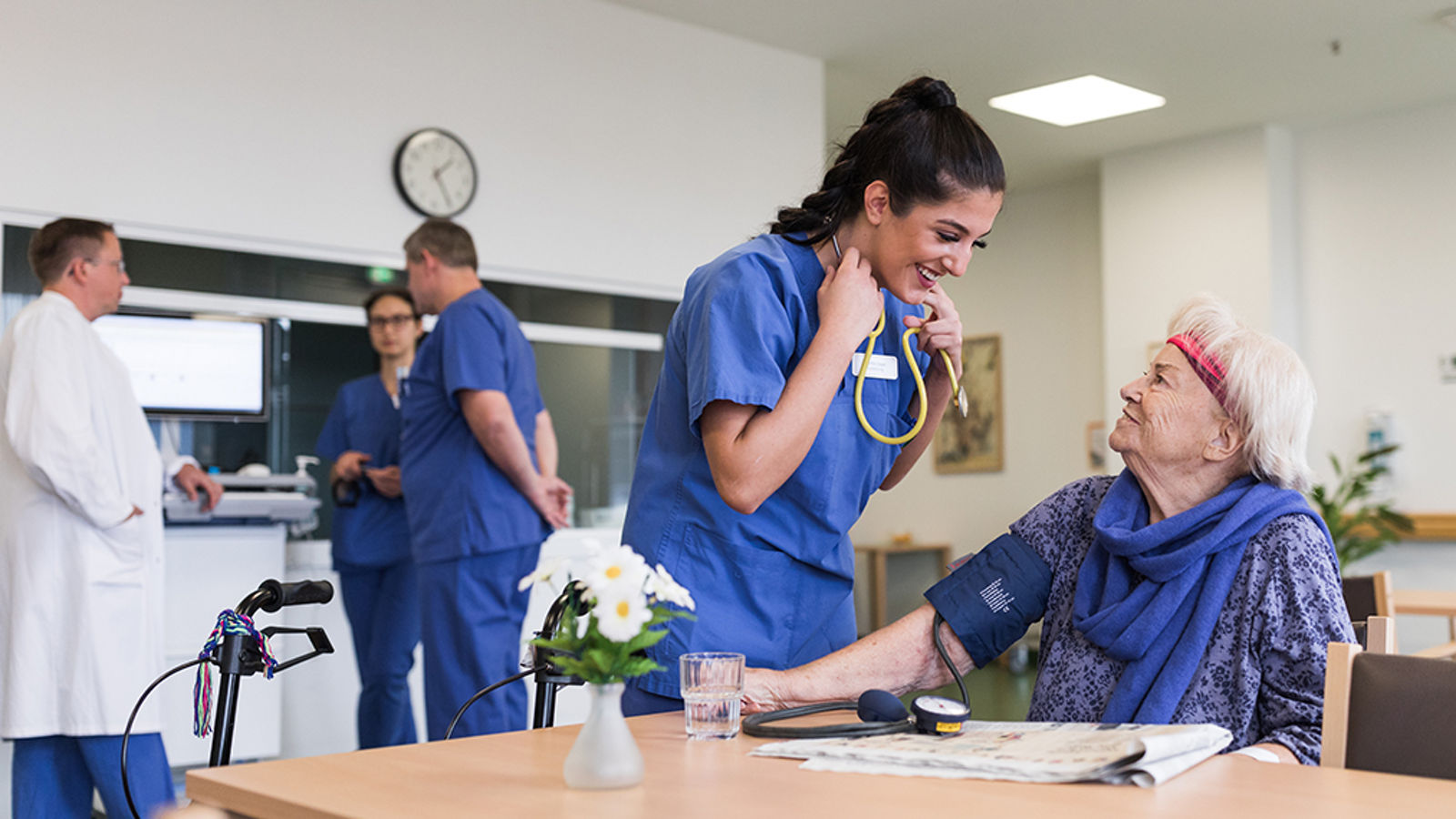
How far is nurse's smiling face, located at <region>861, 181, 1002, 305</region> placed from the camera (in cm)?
171

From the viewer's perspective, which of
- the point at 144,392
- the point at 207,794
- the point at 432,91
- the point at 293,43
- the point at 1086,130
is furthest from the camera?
the point at 1086,130

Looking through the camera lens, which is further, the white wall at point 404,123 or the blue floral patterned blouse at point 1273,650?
the white wall at point 404,123

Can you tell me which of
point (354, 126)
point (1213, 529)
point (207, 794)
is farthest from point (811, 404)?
point (354, 126)

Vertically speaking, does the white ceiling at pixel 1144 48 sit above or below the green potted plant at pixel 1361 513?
above

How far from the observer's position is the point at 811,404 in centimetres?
162

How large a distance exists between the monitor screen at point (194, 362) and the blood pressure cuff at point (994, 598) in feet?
9.73

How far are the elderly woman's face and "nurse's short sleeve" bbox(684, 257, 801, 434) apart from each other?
479 mm

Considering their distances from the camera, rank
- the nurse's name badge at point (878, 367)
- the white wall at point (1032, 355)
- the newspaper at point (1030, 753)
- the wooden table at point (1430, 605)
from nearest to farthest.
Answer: the newspaper at point (1030, 753), the nurse's name badge at point (878, 367), the wooden table at point (1430, 605), the white wall at point (1032, 355)

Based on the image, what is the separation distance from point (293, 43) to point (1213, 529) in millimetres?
3712

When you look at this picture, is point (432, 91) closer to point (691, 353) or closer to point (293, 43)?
point (293, 43)

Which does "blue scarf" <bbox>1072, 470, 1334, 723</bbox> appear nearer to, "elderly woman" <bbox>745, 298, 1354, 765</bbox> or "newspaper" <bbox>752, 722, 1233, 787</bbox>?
"elderly woman" <bbox>745, 298, 1354, 765</bbox>

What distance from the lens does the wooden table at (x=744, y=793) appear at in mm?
999

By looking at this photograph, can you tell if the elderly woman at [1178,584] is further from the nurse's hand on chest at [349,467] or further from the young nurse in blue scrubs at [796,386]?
the nurse's hand on chest at [349,467]

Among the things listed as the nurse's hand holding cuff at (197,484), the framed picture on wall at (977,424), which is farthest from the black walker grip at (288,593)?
the framed picture on wall at (977,424)
